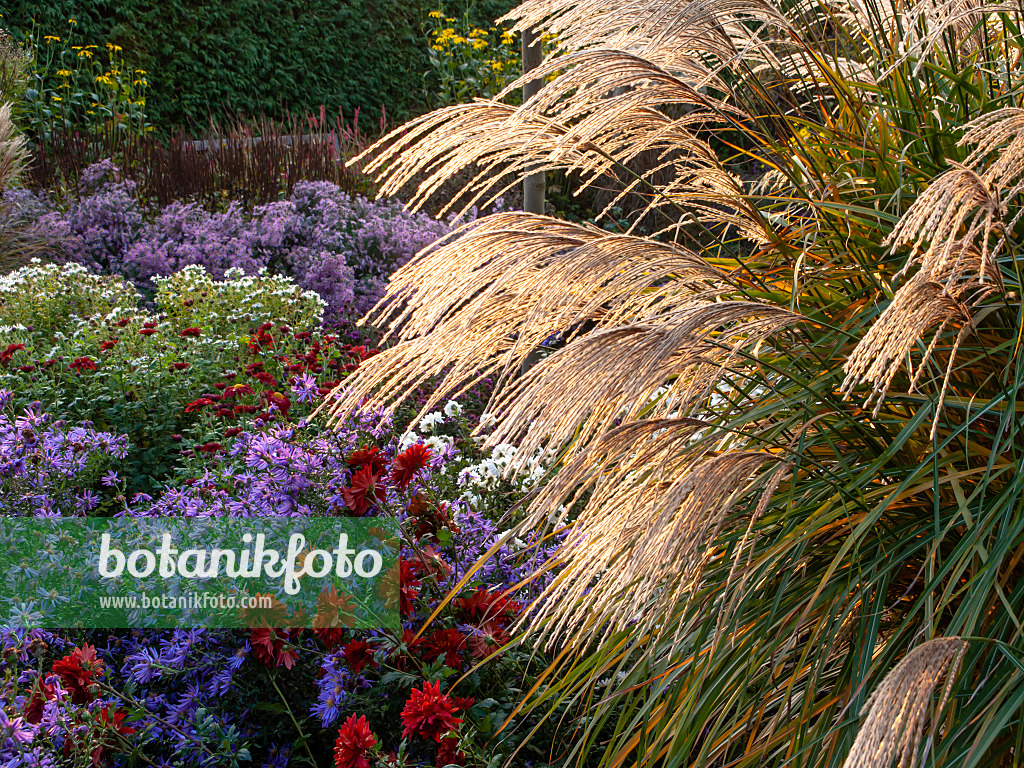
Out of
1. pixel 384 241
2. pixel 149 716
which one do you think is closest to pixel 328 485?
pixel 149 716

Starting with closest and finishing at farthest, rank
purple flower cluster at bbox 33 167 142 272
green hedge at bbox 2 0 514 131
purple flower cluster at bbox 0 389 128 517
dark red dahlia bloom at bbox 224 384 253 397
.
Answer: purple flower cluster at bbox 0 389 128 517
dark red dahlia bloom at bbox 224 384 253 397
purple flower cluster at bbox 33 167 142 272
green hedge at bbox 2 0 514 131

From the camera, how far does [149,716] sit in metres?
1.84

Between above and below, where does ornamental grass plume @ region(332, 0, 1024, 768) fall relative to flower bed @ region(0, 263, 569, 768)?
above

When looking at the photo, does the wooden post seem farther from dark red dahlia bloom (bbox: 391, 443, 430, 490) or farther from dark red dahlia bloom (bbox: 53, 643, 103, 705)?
dark red dahlia bloom (bbox: 53, 643, 103, 705)

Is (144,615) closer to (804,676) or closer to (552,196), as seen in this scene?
(804,676)

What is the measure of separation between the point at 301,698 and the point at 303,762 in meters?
0.16

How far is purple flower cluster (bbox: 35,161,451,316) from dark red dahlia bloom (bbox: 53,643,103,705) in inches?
146

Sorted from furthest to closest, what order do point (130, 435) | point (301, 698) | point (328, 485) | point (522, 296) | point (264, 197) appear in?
point (264, 197) < point (130, 435) < point (328, 485) < point (301, 698) < point (522, 296)

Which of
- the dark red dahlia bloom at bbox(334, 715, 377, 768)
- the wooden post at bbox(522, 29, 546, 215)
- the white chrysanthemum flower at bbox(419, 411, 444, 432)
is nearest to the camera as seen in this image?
the dark red dahlia bloom at bbox(334, 715, 377, 768)

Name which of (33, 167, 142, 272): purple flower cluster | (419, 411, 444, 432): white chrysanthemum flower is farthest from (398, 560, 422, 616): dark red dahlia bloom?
(33, 167, 142, 272): purple flower cluster

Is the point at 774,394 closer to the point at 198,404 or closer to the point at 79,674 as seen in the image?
the point at 79,674

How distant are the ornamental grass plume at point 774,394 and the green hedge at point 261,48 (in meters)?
10.2

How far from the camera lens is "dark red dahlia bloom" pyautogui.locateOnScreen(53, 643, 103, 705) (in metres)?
1.66

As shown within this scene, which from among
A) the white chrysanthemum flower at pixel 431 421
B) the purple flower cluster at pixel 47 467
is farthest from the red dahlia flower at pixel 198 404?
the white chrysanthemum flower at pixel 431 421
